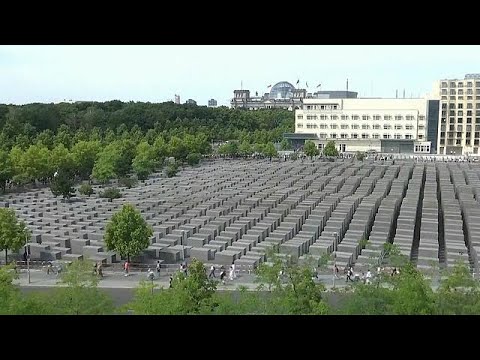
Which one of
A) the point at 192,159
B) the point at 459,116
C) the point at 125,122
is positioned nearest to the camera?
the point at 192,159

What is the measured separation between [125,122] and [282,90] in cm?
6369

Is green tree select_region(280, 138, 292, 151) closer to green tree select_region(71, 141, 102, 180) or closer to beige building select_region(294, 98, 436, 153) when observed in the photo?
beige building select_region(294, 98, 436, 153)

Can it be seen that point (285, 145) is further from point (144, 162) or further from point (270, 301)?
point (270, 301)

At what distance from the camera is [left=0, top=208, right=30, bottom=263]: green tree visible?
38.4 feet

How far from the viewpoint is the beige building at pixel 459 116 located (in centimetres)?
4759

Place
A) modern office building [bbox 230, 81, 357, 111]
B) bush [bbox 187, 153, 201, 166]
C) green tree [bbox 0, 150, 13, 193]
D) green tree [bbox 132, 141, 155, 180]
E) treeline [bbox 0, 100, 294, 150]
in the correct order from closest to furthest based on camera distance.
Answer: green tree [bbox 0, 150, 13, 193] → green tree [bbox 132, 141, 155, 180] → bush [bbox 187, 153, 201, 166] → treeline [bbox 0, 100, 294, 150] → modern office building [bbox 230, 81, 357, 111]

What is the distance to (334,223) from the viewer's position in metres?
15.2

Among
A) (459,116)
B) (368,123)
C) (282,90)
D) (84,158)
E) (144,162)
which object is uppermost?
(282,90)

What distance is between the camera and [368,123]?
49.1m

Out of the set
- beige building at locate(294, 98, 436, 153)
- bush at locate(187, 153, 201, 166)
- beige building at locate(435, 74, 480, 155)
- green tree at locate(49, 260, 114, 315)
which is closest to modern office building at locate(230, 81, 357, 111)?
beige building at locate(294, 98, 436, 153)

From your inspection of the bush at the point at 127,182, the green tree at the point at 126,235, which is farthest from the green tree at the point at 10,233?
the bush at the point at 127,182

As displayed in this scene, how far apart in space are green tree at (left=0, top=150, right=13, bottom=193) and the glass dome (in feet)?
284

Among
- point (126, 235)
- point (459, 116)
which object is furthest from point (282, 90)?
point (126, 235)
